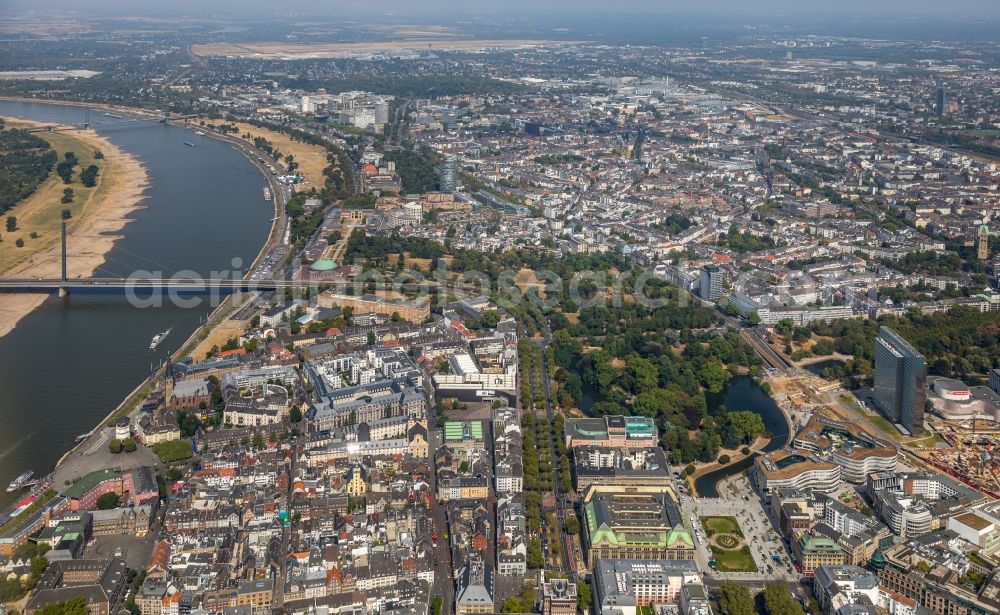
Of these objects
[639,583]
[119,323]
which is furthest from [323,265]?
[639,583]

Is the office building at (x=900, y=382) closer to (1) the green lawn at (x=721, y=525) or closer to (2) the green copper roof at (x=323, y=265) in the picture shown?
(1) the green lawn at (x=721, y=525)

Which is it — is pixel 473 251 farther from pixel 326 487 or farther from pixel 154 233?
pixel 326 487

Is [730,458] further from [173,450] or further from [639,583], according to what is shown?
[173,450]

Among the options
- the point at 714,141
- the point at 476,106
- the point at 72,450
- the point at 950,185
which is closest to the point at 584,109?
the point at 476,106

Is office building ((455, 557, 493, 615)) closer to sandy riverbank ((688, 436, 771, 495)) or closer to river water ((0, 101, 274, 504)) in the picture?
sandy riverbank ((688, 436, 771, 495))

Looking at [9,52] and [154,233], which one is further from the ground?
[9,52]

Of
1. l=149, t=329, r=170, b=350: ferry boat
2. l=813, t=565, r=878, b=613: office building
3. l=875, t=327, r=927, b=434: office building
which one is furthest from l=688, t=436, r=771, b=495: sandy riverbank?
l=149, t=329, r=170, b=350: ferry boat

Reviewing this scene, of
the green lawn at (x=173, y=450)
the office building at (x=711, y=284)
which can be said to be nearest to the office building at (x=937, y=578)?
the green lawn at (x=173, y=450)

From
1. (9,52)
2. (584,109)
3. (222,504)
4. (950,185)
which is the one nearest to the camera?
(222,504)
